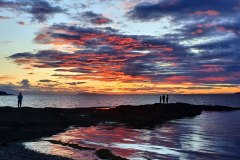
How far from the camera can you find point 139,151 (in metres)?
30.7

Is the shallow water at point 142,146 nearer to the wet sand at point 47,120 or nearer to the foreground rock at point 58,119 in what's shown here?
the wet sand at point 47,120

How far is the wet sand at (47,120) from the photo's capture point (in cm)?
2863

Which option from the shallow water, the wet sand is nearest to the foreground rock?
the wet sand

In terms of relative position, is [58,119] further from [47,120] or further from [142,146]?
[142,146]

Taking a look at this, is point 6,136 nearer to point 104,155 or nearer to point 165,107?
point 104,155

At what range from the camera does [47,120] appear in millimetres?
49750

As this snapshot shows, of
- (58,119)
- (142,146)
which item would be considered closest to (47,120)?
(58,119)

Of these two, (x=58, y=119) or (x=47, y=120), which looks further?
Result: (x=58, y=119)

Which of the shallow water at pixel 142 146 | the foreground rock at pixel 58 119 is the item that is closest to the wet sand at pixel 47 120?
the foreground rock at pixel 58 119

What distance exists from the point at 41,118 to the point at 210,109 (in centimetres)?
8157

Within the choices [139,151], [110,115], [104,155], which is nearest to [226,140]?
[139,151]

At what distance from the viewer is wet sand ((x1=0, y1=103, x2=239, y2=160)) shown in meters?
28.6

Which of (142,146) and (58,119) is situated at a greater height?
(58,119)

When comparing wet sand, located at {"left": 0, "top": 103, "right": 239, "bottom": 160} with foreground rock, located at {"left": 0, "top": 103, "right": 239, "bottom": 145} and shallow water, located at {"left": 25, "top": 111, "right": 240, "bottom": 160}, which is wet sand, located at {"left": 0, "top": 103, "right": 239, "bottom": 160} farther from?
shallow water, located at {"left": 25, "top": 111, "right": 240, "bottom": 160}
